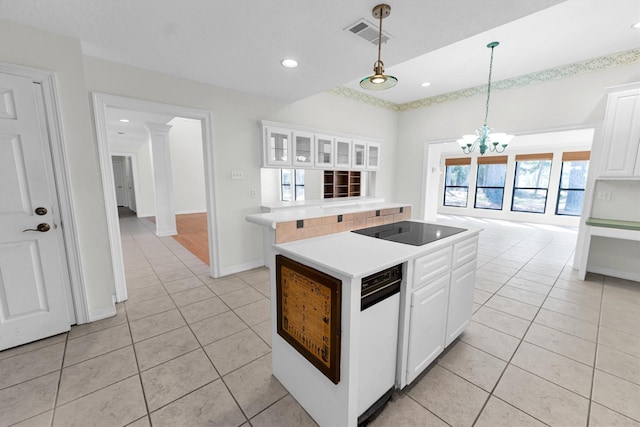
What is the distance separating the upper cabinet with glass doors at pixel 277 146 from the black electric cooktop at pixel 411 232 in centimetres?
206

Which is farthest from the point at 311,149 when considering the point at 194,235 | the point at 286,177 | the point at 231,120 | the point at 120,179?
the point at 120,179

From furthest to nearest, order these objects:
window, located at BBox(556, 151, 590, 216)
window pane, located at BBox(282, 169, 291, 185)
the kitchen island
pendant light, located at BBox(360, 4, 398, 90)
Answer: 1. window pane, located at BBox(282, 169, 291, 185)
2. window, located at BBox(556, 151, 590, 216)
3. pendant light, located at BBox(360, 4, 398, 90)
4. the kitchen island

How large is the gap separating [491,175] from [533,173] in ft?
3.62

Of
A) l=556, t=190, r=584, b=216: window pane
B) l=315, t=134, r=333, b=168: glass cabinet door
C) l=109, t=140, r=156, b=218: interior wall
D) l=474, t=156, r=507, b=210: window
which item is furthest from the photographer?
l=474, t=156, r=507, b=210: window

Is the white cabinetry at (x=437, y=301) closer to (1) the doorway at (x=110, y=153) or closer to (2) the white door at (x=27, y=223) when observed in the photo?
(1) the doorway at (x=110, y=153)

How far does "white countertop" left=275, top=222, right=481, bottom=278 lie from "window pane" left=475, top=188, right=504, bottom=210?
27.3 ft

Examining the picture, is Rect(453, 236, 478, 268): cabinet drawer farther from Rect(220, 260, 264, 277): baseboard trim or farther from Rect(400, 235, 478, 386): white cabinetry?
Rect(220, 260, 264, 277): baseboard trim

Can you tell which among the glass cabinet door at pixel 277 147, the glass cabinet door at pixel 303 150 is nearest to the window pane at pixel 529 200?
the glass cabinet door at pixel 303 150

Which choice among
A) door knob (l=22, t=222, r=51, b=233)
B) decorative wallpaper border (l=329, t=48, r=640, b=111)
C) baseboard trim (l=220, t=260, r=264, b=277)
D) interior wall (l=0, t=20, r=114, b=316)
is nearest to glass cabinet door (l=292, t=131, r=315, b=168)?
decorative wallpaper border (l=329, t=48, r=640, b=111)

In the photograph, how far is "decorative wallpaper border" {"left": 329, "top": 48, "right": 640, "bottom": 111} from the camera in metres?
3.21

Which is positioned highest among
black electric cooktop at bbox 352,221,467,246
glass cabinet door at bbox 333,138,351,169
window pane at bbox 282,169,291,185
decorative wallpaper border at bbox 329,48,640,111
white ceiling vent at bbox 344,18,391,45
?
decorative wallpaper border at bbox 329,48,640,111

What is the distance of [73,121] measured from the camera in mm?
2168

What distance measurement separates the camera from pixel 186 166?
862cm

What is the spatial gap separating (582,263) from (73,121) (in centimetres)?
592
